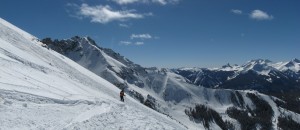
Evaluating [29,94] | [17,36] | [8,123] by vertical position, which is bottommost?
[8,123]

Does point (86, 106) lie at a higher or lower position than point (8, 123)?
higher

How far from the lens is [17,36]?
85.6 meters

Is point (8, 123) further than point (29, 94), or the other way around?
point (29, 94)

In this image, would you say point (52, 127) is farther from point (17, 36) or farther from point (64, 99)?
point (17, 36)

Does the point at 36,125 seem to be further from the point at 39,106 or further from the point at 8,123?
the point at 39,106

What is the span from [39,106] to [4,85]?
4.35 meters

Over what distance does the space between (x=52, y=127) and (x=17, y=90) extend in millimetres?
7632

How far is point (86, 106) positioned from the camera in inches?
1443

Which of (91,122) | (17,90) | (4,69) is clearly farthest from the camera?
(4,69)

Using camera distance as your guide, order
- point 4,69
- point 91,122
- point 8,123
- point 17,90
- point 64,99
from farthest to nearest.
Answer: point 4,69, point 64,99, point 17,90, point 91,122, point 8,123

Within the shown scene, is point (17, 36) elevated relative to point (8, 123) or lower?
elevated

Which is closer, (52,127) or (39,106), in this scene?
(52,127)

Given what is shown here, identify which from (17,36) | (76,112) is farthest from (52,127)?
(17,36)

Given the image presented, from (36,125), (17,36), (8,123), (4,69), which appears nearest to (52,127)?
(36,125)
